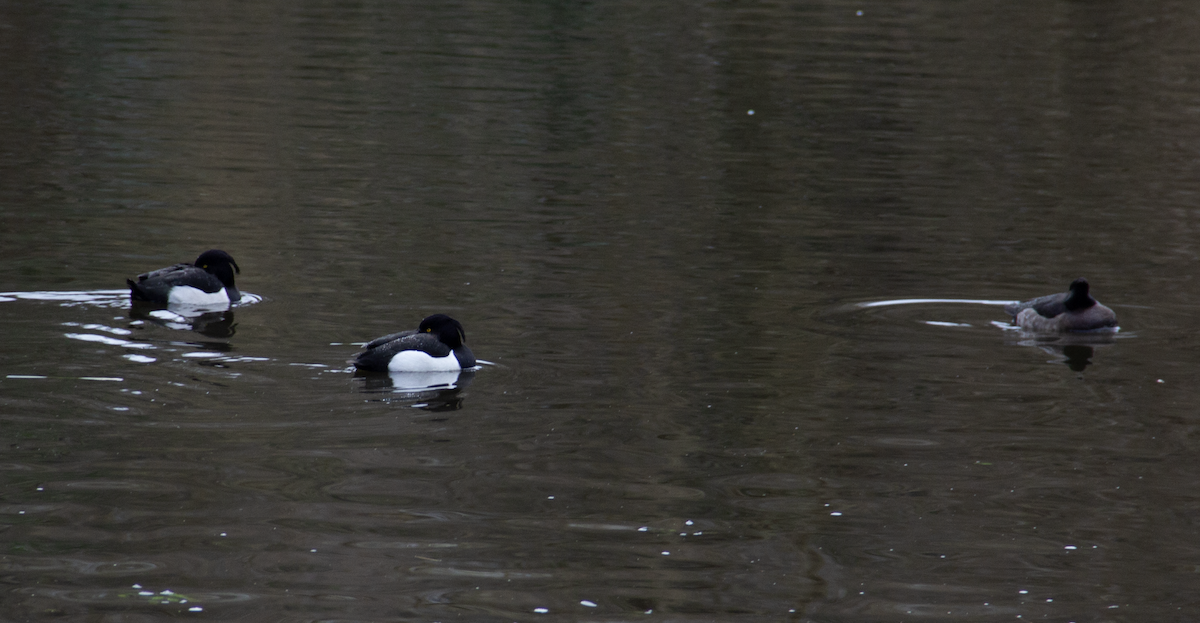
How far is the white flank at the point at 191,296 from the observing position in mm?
16578

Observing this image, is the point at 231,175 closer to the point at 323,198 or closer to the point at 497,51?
the point at 323,198

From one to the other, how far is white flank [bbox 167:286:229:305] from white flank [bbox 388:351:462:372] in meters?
3.38

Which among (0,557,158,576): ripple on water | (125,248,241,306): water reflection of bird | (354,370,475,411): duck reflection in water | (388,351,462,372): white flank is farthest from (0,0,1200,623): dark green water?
(388,351,462,372): white flank

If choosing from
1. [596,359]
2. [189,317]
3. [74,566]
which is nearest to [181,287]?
[189,317]

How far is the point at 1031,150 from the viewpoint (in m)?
29.0

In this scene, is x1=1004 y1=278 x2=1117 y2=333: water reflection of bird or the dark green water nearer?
the dark green water

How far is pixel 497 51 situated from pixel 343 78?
569 centimetres

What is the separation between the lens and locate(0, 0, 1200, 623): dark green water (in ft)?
33.2

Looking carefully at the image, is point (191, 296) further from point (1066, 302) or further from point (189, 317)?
point (1066, 302)

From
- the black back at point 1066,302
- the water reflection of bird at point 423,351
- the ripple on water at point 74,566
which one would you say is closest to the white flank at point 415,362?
the water reflection of bird at point 423,351

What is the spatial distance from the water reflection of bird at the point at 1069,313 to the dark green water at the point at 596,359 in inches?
13.1

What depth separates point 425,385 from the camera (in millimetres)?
14055

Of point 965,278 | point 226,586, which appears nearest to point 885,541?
point 226,586

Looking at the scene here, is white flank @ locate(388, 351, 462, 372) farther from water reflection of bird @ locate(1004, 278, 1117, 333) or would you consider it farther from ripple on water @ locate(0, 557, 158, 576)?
water reflection of bird @ locate(1004, 278, 1117, 333)
